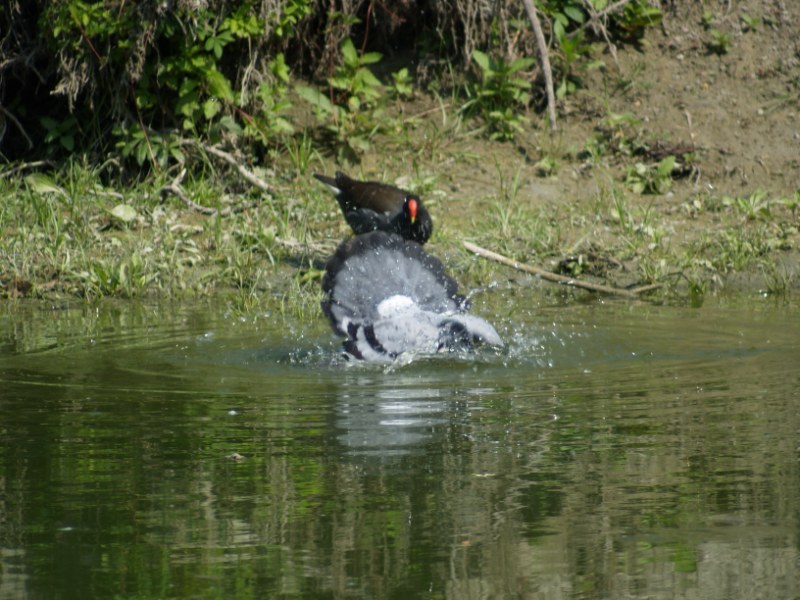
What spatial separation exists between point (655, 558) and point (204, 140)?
7.06 m

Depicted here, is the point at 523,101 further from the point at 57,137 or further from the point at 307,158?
the point at 57,137

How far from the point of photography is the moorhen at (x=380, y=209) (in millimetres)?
7609

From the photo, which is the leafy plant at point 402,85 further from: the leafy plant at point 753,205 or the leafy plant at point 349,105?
the leafy plant at point 753,205

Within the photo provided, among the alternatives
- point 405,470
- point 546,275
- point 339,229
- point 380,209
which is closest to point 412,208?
point 380,209

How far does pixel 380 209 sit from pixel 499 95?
2.34 meters

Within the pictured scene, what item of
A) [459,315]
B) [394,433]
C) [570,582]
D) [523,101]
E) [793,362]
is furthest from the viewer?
[523,101]

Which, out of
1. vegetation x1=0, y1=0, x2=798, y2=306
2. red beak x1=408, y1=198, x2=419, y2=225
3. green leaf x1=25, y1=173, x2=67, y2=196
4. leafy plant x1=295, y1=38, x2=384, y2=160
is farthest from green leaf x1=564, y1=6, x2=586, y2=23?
green leaf x1=25, y1=173, x2=67, y2=196

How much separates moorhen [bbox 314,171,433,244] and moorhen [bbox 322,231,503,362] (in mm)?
1257

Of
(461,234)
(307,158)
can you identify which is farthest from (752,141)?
(307,158)

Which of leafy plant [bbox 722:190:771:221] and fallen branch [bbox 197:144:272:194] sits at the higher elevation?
fallen branch [bbox 197:144:272:194]

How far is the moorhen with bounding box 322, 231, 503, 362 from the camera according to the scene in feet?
18.6

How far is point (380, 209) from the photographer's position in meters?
8.09

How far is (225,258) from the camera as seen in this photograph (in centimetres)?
827

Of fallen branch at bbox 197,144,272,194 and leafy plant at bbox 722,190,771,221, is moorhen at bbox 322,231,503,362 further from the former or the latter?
leafy plant at bbox 722,190,771,221
